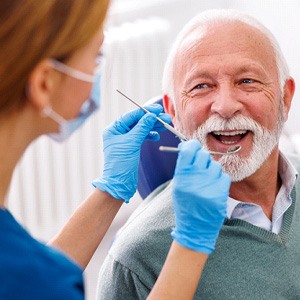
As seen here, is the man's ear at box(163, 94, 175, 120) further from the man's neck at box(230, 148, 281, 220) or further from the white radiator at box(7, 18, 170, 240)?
the white radiator at box(7, 18, 170, 240)

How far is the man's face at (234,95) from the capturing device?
169 cm

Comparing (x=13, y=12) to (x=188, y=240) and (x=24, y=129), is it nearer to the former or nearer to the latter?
(x=24, y=129)

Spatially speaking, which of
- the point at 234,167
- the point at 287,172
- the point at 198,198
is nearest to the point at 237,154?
the point at 234,167

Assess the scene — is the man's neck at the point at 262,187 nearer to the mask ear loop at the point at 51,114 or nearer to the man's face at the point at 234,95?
the man's face at the point at 234,95

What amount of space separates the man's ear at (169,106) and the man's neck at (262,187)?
251 millimetres

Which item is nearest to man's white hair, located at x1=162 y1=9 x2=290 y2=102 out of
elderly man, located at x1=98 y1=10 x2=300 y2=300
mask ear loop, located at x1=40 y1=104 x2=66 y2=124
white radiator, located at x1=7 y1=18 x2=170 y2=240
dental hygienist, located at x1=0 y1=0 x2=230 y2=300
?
elderly man, located at x1=98 y1=10 x2=300 y2=300

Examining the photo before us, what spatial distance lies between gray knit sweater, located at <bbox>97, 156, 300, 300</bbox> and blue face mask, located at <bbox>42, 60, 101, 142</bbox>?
0.48 metres

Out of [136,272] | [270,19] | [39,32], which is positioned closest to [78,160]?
[270,19]

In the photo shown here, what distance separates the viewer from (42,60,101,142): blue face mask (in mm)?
1130

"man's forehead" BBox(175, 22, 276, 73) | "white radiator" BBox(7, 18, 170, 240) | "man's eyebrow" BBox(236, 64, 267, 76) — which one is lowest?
"white radiator" BBox(7, 18, 170, 240)

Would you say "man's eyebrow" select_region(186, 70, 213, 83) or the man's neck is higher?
"man's eyebrow" select_region(186, 70, 213, 83)

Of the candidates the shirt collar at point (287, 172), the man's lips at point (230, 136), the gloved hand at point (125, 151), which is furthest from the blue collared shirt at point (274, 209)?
the gloved hand at point (125, 151)

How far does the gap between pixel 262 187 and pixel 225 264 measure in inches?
10.5

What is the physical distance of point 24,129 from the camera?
3.76ft
